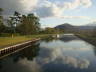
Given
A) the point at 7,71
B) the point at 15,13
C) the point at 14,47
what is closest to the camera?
the point at 7,71

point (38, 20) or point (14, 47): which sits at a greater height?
point (38, 20)

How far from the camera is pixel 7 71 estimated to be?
21969mm

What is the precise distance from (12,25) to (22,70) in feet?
246

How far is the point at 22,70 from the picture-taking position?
22.8m

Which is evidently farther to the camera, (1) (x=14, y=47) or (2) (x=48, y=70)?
(1) (x=14, y=47)

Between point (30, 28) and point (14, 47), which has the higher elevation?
point (30, 28)

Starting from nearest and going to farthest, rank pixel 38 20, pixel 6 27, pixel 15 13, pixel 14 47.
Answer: pixel 14 47
pixel 6 27
pixel 15 13
pixel 38 20

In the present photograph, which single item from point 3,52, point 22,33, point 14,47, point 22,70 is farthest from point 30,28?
point 22,70

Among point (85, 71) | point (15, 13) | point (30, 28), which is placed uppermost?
point (15, 13)

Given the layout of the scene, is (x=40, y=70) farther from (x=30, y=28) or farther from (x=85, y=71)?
(x=30, y=28)

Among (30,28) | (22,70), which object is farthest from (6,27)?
(22,70)

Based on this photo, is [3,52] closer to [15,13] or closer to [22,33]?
[22,33]

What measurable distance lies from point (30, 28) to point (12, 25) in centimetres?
1187

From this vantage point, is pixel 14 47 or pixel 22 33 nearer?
pixel 14 47
